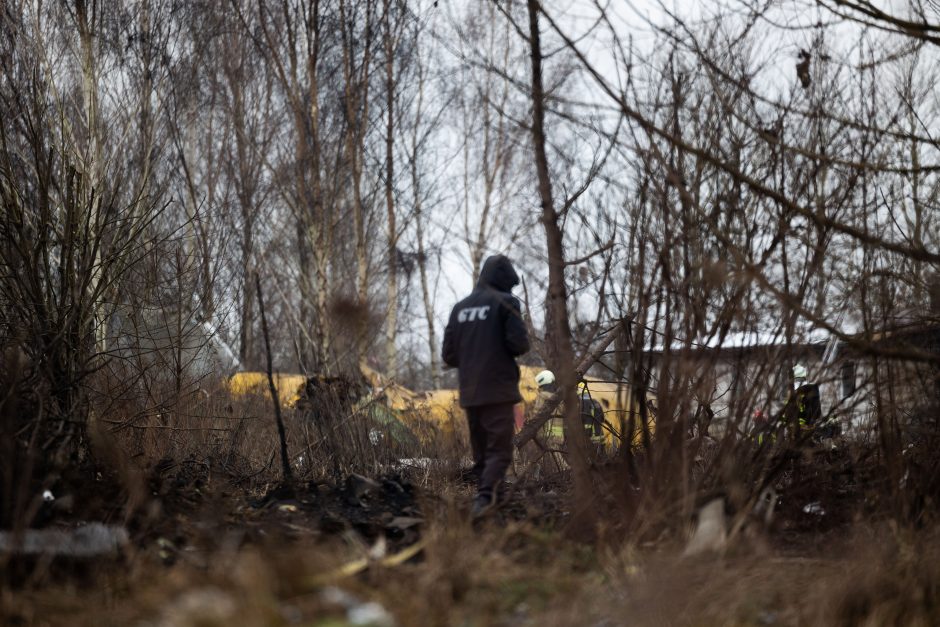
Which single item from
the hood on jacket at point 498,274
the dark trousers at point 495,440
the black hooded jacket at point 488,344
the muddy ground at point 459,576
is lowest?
the muddy ground at point 459,576

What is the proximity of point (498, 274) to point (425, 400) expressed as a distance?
6.01m

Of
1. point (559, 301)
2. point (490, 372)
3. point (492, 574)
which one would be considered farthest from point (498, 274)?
point (492, 574)

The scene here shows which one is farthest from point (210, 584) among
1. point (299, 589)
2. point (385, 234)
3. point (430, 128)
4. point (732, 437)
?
point (430, 128)

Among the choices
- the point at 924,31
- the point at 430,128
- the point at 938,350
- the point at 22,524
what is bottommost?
the point at 22,524

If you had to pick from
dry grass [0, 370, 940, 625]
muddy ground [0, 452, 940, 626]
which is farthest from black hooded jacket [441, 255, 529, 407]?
muddy ground [0, 452, 940, 626]

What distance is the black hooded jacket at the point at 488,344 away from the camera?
554 centimetres

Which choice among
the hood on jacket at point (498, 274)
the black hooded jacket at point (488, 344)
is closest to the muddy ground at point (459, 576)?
the black hooded jacket at point (488, 344)

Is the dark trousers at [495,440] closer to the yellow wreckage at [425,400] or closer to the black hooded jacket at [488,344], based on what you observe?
the black hooded jacket at [488,344]

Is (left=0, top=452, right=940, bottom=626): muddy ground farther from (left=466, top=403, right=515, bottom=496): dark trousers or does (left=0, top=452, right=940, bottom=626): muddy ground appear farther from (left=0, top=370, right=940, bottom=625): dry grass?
(left=466, top=403, right=515, bottom=496): dark trousers

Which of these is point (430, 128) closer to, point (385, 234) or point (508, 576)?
point (385, 234)

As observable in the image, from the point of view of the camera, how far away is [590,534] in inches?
178

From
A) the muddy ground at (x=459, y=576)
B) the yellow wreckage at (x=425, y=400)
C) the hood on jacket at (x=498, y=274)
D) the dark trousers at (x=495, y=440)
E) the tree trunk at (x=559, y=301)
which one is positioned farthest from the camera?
the yellow wreckage at (x=425, y=400)

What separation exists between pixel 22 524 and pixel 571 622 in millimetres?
2016

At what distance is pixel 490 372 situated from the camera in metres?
5.57
